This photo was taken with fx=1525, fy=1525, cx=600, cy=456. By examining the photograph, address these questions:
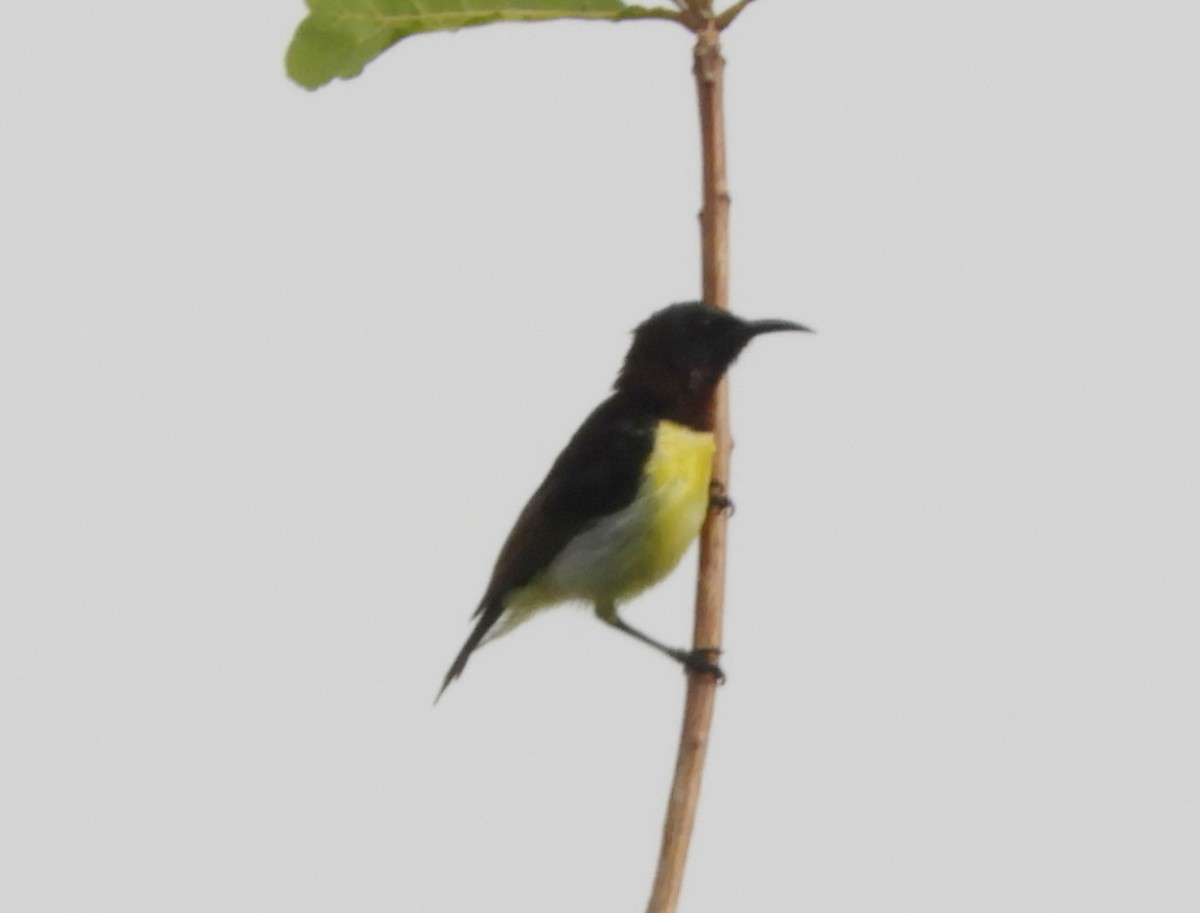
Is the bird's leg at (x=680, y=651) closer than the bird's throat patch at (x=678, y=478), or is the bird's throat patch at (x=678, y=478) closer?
the bird's leg at (x=680, y=651)

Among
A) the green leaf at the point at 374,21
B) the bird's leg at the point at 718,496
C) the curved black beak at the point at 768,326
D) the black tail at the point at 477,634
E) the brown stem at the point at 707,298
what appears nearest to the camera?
the brown stem at the point at 707,298

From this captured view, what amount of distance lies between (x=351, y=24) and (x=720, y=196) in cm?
74

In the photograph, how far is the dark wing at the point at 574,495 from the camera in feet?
13.1

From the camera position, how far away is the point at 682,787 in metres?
2.53

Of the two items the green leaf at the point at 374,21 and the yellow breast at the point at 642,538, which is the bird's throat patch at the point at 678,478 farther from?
the green leaf at the point at 374,21

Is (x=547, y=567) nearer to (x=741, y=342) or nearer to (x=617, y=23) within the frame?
(x=741, y=342)

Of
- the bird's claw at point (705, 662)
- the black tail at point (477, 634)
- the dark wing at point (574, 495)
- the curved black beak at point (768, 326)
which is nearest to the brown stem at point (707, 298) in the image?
the bird's claw at point (705, 662)

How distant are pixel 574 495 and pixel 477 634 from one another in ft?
1.56

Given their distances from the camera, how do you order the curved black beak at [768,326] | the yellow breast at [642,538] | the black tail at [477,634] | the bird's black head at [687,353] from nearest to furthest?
the curved black beak at [768,326]
the bird's black head at [687,353]
the yellow breast at [642,538]
the black tail at [477,634]

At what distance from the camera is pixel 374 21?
278 centimetres

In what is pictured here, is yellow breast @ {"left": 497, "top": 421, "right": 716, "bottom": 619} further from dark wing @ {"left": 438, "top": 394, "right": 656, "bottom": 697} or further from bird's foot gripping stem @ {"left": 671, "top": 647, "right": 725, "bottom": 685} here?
bird's foot gripping stem @ {"left": 671, "top": 647, "right": 725, "bottom": 685}

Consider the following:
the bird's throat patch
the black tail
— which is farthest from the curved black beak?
the black tail

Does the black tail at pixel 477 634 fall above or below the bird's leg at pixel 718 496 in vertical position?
below

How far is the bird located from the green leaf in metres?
1.16
